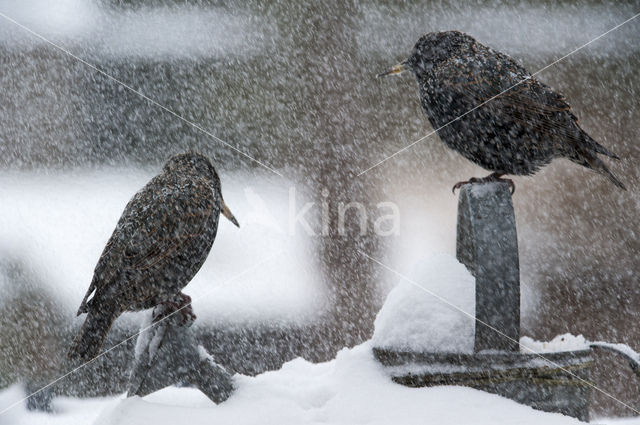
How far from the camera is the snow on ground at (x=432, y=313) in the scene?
1.07 m

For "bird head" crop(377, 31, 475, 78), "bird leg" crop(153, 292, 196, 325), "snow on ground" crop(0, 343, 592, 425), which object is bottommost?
"snow on ground" crop(0, 343, 592, 425)

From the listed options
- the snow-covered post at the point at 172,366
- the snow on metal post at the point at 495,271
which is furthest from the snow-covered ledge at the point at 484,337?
the snow-covered post at the point at 172,366

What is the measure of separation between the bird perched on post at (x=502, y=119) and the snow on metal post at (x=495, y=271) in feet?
1.53

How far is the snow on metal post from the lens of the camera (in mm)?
1041

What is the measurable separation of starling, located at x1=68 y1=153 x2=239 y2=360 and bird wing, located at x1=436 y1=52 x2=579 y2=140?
0.78m

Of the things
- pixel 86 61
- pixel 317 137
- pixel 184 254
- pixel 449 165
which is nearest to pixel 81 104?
pixel 86 61

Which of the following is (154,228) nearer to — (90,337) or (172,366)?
(90,337)

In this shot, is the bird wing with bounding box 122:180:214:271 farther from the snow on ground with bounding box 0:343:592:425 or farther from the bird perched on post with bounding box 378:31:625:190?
the bird perched on post with bounding box 378:31:625:190

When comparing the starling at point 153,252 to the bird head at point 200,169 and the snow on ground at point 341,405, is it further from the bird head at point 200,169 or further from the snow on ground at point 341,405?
the snow on ground at point 341,405

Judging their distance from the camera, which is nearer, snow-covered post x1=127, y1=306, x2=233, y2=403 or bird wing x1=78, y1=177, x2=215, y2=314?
snow-covered post x1=127, y1=306, x2=233, y2=403

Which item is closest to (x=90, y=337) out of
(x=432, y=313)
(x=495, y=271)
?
(x=432, y=313)

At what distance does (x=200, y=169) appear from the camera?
69.2 inches

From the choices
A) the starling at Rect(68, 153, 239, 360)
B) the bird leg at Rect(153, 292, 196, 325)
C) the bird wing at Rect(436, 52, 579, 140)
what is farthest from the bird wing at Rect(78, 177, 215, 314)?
the bird wing at Rect(436, 52, 579, 140)

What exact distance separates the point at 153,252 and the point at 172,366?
512 mm
